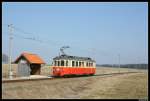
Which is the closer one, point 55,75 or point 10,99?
point 10,99

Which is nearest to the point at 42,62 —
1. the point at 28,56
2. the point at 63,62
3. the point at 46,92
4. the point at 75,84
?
the point at 28,56

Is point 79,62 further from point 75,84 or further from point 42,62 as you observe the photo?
point 75,84

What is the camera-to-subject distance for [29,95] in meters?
22.6

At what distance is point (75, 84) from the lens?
31.5m

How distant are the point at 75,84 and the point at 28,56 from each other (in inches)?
610

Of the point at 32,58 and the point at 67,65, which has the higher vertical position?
the point at 32,58

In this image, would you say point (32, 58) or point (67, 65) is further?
point (32, 58)

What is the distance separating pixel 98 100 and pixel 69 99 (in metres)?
2.00

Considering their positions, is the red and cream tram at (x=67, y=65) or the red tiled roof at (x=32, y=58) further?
the red tiled roof at (x=32, y=58)

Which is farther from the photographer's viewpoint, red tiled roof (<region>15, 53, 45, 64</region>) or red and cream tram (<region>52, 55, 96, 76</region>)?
red tiled roof (<region>15, 53, 45, 64</region>)

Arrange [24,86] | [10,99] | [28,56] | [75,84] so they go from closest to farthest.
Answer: [10,99], [24,86], [75,84], [28,56]

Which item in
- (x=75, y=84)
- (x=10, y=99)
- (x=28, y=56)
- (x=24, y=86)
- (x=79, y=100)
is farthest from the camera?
(x=28, y=56)

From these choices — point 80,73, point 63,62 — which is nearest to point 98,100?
point 63,62

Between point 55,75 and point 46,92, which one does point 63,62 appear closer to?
point 55,75
